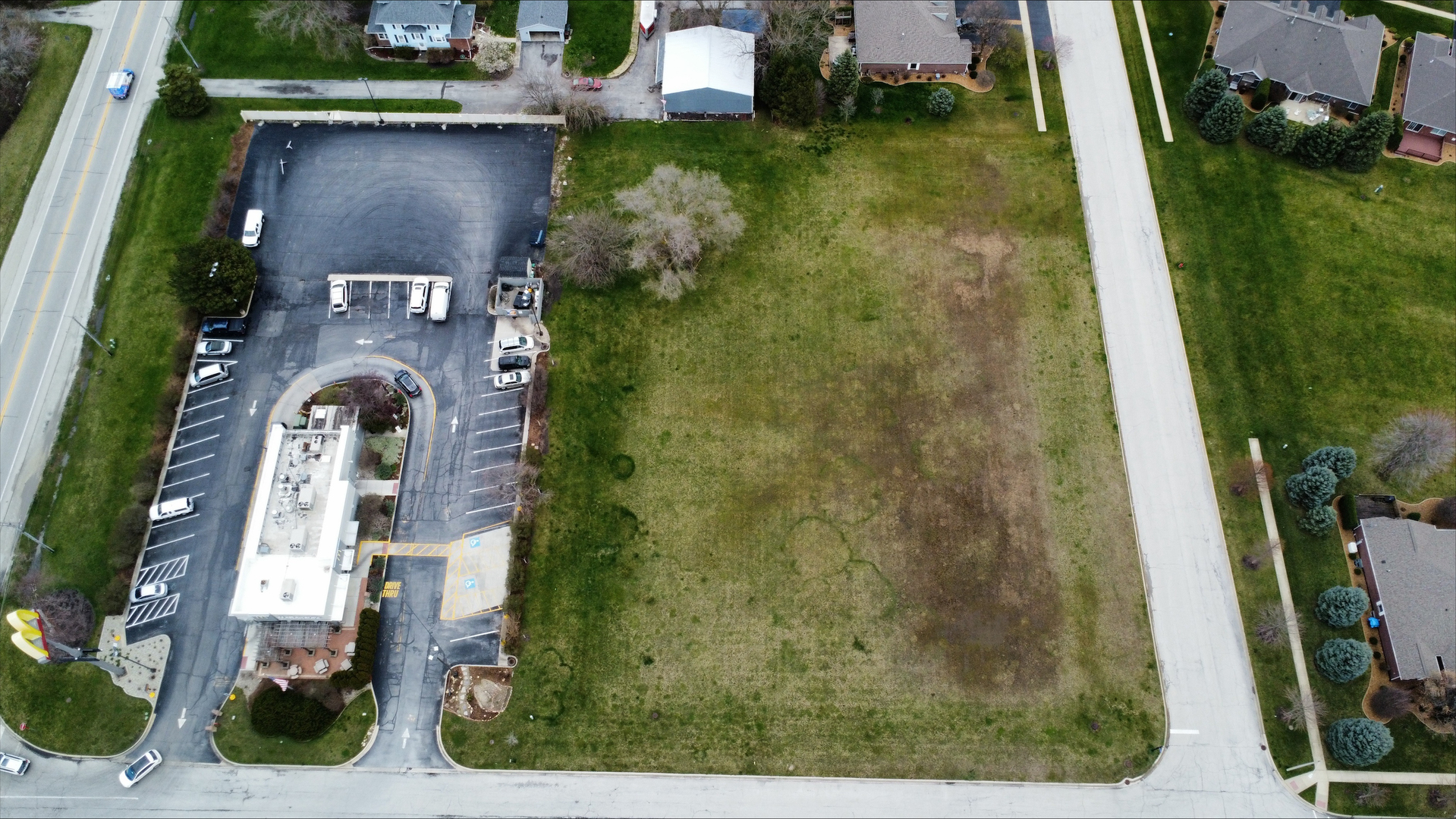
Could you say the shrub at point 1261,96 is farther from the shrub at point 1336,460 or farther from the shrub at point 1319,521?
the shrub at point 1319,521

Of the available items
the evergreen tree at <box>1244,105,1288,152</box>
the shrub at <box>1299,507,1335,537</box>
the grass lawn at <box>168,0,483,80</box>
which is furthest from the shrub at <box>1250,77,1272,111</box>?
the grass lawn at <box>168,0,483,80</box>

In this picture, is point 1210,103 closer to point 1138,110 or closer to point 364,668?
point 1138,110

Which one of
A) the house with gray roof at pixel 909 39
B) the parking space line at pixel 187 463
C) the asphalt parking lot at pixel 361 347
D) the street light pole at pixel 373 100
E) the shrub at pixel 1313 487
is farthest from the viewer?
the house with gray roof at pixel 909 39

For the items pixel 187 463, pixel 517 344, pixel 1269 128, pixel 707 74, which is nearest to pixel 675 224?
pixel 517 344

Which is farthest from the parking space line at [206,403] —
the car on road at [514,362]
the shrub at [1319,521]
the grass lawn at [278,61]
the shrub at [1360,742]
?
the shrub at [1360,742]

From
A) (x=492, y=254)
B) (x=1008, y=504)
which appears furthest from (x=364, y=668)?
(x=1008, y=504)

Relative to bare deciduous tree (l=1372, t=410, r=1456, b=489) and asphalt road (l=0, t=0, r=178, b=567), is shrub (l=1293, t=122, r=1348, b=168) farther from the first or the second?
asphalt road (l=0, t=0, r=178, b=567)
